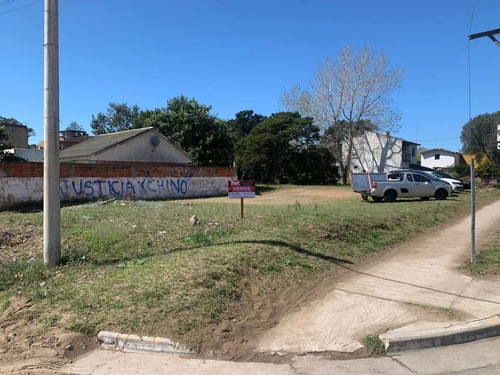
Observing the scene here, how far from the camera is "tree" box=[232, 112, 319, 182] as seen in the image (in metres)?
41.1

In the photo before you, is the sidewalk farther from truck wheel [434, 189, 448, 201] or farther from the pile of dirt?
truck wheel [434, 189, 448, 201]

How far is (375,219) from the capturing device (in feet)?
38.1

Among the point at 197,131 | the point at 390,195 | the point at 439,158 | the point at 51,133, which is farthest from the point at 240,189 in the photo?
the point at 439,158

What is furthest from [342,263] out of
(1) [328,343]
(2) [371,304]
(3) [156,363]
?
(3) [156,363]

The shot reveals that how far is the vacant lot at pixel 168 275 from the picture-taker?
4793 mm

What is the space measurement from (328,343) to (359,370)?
23.6 inches

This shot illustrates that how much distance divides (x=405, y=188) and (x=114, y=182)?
15.5 m

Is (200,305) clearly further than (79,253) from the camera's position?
No

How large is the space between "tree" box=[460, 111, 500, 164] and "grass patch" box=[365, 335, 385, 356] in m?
64.5

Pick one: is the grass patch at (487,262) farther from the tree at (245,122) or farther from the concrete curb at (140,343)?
the tree at (245,122)

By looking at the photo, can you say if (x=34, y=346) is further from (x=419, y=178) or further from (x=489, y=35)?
(x=419, y=178)

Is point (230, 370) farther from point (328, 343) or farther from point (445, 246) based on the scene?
point (445, 246)

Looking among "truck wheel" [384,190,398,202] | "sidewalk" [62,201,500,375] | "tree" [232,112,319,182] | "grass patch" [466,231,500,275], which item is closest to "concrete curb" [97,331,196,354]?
"sidewalk" [62,201,500,375]

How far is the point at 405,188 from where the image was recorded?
2033 cm
